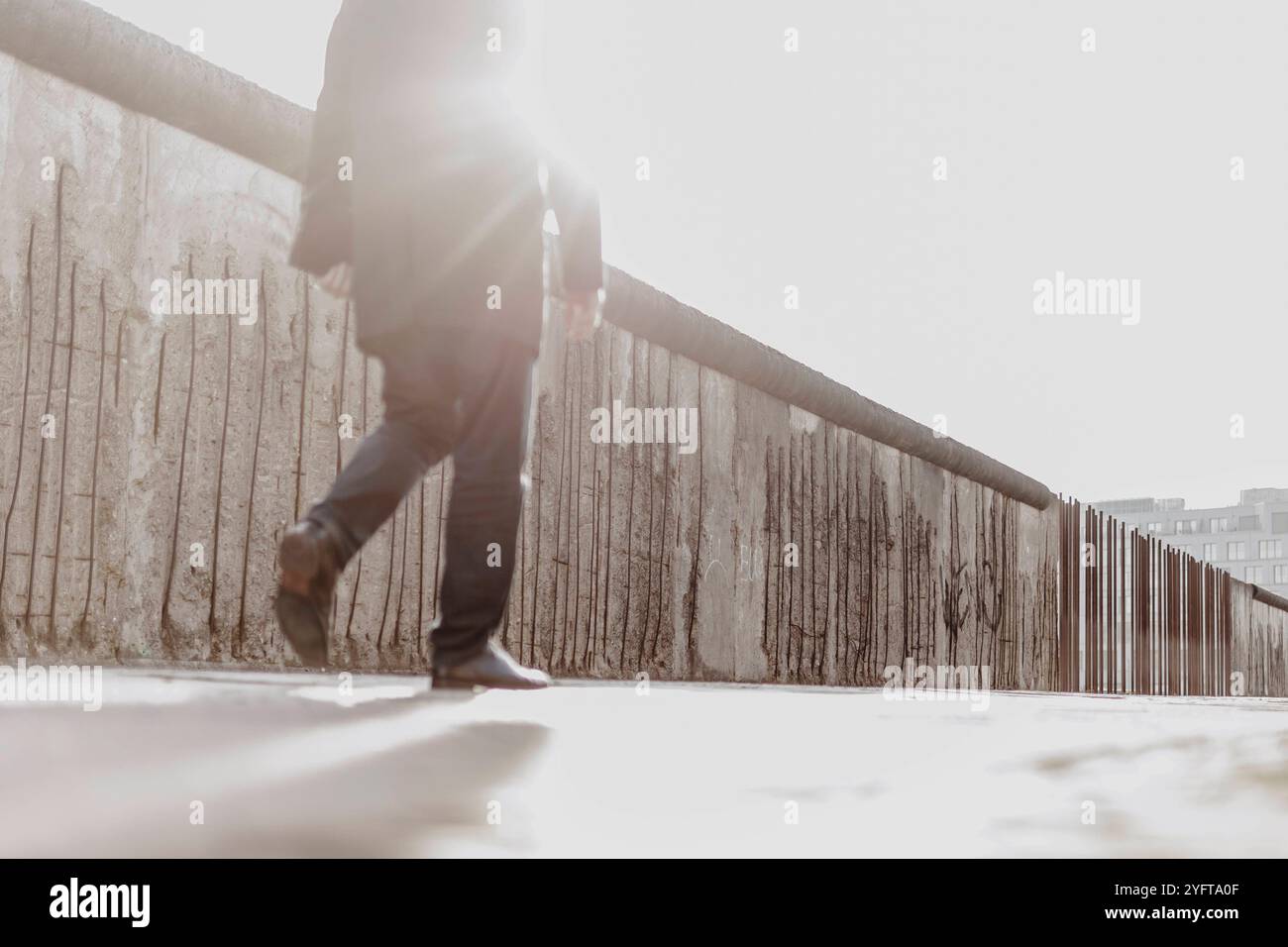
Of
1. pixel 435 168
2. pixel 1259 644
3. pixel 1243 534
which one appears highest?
pixel 1243 534

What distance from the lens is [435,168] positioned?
2.25 meters

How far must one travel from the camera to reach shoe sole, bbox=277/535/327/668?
2.06m

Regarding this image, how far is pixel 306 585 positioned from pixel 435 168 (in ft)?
2.49

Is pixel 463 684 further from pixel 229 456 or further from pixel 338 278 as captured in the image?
pixel 229 456

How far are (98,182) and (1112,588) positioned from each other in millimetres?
9149

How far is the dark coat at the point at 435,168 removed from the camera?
2221 mm

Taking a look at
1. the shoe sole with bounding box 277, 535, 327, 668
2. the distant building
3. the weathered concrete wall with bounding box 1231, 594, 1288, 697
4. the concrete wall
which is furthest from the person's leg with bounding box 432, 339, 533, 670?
the distant building

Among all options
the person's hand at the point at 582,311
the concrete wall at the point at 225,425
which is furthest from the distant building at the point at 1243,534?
the person's hand at the point at 582,311

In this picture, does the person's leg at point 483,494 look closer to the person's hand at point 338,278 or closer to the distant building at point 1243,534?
the person's hand at point 338,278

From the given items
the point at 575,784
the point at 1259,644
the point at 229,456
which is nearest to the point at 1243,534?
the point at 1259,644

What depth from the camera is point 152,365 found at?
3.50m

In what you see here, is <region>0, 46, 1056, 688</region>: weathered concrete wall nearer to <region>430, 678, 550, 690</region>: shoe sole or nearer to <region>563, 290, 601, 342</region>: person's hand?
<region>430, 678, 550, 690</region>: shoe sole

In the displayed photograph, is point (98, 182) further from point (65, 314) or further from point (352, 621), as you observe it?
point (352, 621)
